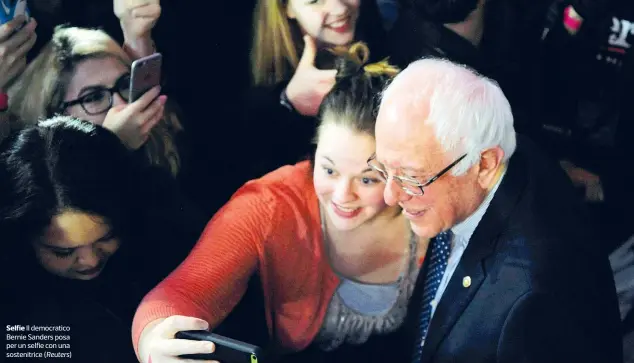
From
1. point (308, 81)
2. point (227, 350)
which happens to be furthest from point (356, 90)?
point (227, 350)

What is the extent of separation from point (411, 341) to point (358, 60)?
810mm

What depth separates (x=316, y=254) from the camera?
2217 millimetres

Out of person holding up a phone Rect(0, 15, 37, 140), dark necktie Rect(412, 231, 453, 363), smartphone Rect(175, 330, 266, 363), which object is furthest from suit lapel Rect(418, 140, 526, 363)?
person holding up a phone Rect(0, 15, 37, 140)

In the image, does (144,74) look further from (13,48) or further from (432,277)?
(432,277)

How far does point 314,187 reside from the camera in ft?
7.13

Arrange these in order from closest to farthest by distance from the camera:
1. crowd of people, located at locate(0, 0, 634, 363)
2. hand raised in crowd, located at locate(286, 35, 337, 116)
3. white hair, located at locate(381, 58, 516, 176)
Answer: white hair, located at locate(381, 58, 516, 176), crowd of people, located at locate(0, 0, 634, 363), hand raised in crowd, located at locate(286, 35, 337, 116)

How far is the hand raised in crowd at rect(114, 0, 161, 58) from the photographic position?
2123 millimetres

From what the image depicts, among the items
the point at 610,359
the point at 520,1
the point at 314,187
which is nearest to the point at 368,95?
the point at 314,187

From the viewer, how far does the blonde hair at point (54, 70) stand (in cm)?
209

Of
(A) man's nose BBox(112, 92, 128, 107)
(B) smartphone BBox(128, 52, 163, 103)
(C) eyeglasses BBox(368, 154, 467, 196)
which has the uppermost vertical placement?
(B) smartphone BBox(128, 52, 163, 103)

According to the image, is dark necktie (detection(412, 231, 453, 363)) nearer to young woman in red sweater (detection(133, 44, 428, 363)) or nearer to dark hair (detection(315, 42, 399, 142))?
young woman in red sweater (detection(133, 44, 428, 363))

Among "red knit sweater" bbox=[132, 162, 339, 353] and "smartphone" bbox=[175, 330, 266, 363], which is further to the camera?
"red knit sweater" bbox=[132, 162, 339, 353]

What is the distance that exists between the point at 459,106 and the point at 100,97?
946 millimetres

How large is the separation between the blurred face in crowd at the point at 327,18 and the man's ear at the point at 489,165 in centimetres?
49
